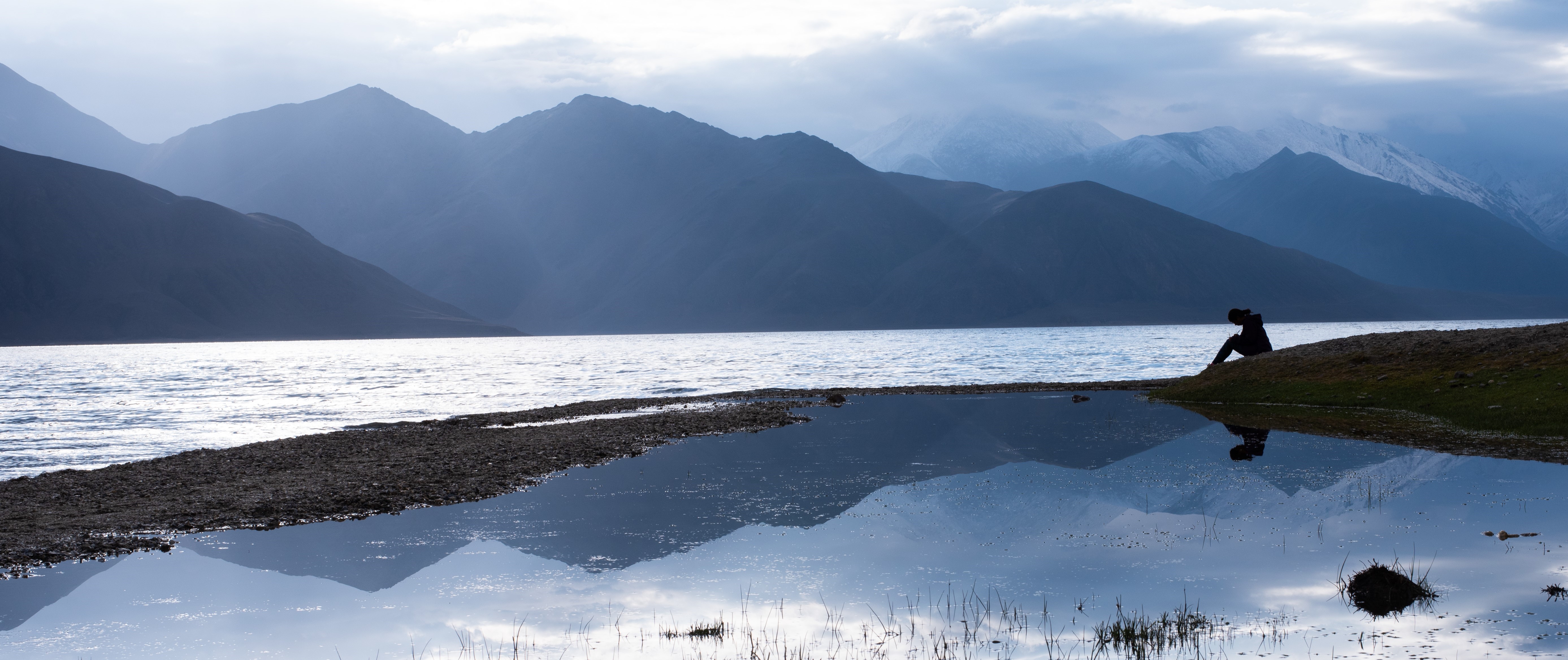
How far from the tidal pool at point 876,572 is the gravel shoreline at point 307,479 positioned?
1477 mm

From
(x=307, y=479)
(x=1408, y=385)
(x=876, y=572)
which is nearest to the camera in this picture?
(x=876, y=572)

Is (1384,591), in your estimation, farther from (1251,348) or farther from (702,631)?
(1251,348)

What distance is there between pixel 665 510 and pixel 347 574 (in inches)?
294

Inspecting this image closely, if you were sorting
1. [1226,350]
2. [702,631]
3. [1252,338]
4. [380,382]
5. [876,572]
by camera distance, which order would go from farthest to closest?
[380,382]
[1226,350]
[1252,338]
[876,572]
[702,631]

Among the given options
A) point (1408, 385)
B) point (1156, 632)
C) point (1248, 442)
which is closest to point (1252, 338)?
point (1408, 385)

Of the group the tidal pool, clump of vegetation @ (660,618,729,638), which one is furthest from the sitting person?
clump of vegetation @ (660,618,729,638)

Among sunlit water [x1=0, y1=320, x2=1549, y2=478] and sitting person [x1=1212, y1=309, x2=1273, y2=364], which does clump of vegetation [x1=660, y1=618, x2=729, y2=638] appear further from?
sitting person [x1=1212, y1=309, x2=1273, y2=364]

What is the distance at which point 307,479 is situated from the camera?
1120 inches

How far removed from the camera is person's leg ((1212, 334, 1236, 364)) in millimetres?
53219

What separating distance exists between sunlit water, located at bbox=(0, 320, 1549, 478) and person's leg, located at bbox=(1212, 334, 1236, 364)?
77.9 feet

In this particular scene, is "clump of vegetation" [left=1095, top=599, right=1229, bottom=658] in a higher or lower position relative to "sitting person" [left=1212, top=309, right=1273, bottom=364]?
lower

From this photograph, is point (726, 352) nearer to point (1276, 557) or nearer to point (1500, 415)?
point (1500, 415)

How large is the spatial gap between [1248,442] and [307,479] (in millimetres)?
28591

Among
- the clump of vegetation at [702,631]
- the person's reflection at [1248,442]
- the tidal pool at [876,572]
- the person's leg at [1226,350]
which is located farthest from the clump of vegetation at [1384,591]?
the person's leg at [1226,350]
